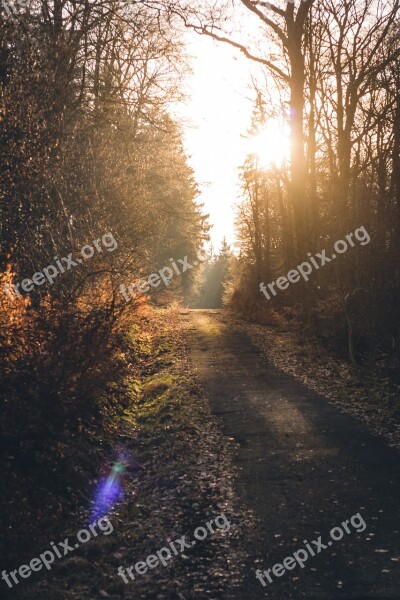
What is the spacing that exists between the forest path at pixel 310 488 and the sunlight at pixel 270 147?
56.2ft

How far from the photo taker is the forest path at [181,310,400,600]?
5.15 metres

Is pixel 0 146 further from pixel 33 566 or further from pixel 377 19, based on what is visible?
pixel 377 19

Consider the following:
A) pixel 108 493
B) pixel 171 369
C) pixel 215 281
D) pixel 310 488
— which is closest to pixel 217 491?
pixel 310 488

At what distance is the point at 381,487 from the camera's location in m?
7.02

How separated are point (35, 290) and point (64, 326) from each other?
3.24m

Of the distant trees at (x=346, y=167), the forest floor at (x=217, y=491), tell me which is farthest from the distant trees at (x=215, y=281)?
the forest floor at (x=217, y=491)

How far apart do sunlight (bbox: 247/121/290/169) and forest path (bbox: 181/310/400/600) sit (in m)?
17.1

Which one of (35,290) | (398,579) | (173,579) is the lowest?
(398,579)

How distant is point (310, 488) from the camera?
708 centimetres

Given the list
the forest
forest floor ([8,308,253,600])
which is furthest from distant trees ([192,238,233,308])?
forest floor ([8,308,253,600])

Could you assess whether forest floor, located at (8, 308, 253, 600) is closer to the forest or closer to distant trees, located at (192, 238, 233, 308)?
the forest

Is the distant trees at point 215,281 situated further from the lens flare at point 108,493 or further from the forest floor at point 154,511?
the lens flare at point 108,493

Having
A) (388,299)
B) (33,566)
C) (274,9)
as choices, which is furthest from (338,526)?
(274,9)

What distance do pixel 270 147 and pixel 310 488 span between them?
26.3 metres
